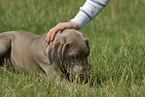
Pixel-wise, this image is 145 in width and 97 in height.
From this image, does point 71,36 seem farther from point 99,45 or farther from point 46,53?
point 99,45

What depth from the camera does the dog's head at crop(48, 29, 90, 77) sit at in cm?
292

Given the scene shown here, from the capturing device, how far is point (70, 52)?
2945mm

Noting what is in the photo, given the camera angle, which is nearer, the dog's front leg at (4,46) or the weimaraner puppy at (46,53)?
the weimaraner puppy at (46,53)

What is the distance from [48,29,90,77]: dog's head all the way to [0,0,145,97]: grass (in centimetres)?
19

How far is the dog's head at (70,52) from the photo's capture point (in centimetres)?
292

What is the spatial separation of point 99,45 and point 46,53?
94.9 inches

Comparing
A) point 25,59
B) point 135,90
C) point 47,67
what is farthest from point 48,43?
point 135,90

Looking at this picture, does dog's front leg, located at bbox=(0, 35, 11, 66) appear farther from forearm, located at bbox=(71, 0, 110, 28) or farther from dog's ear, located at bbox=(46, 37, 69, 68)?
forearm, located at bbox=(71, 0, 110, 28)

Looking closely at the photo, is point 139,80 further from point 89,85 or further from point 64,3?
point 64,3

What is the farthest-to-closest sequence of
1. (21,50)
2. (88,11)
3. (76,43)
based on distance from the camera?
(21,50) < (88,11) < (76,43)

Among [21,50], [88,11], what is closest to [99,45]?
[88,11]

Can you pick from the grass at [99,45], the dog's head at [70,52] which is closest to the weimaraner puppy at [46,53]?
the dog's head at [70,52]

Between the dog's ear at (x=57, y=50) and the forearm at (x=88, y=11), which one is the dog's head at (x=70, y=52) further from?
the forearm at (x=88, y=11)

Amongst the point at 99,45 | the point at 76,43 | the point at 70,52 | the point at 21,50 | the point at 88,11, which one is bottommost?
the point at 99,45
